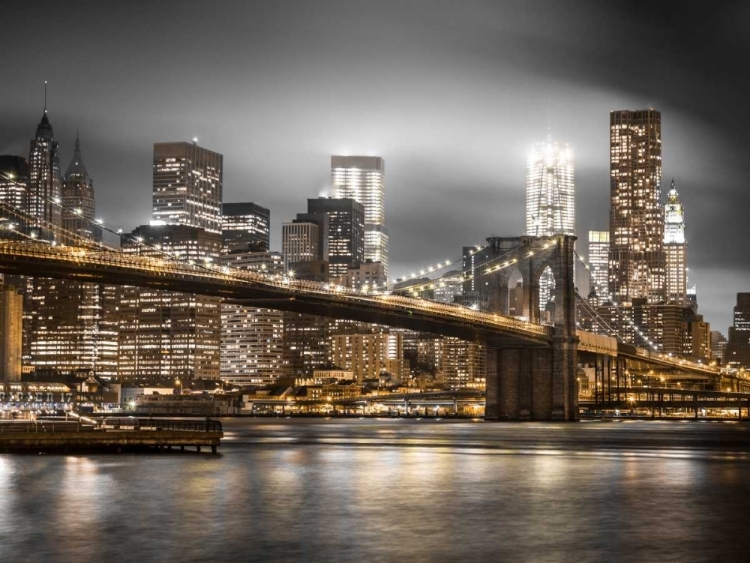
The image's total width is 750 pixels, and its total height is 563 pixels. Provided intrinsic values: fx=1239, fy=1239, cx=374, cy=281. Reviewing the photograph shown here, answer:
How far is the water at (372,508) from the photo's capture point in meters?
24.4

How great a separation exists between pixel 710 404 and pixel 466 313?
166 feet

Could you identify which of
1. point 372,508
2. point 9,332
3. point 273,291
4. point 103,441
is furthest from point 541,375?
point 9,332

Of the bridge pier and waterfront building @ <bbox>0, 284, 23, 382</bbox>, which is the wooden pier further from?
waterfront building @ <bbox>0, 284, 23, 382</bbox>

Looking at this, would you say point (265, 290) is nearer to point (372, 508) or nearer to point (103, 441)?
point (103, 441)

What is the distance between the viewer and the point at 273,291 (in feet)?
284

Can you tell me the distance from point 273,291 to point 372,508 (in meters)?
56.2

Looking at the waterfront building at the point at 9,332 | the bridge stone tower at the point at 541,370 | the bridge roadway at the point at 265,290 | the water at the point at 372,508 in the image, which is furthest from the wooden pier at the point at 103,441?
the waterfront building at the point at 9,332

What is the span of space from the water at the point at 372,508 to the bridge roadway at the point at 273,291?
85.0ft

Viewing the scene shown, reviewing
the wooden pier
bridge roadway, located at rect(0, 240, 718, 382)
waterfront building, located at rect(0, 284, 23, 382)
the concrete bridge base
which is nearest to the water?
the wooden pier

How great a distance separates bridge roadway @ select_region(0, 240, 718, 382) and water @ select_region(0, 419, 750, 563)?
25.9 metres

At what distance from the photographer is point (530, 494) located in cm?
3538

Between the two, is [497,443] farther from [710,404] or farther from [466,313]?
[710,404]

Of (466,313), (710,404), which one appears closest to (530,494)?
(466,313)

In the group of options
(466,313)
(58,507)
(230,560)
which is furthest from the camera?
(466,313)
